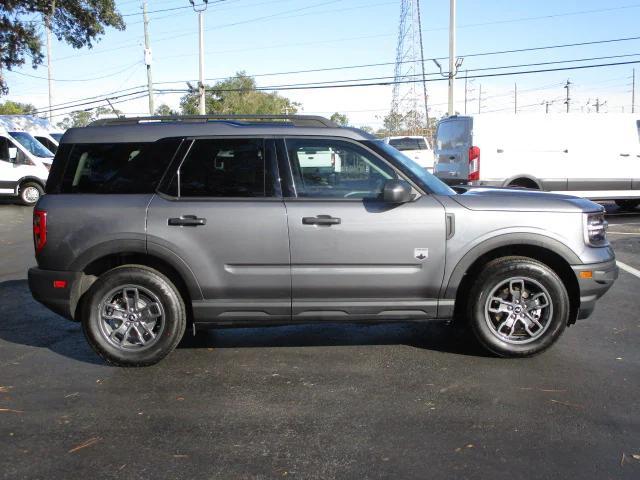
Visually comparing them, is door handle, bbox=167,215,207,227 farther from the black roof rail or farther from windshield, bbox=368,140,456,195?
windshield, bbox=368,140,456,195

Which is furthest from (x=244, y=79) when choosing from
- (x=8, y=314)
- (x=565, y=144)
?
(x=8, y=314)

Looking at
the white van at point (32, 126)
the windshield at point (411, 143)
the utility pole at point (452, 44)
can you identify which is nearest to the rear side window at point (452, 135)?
the windshield at point (411, 143)

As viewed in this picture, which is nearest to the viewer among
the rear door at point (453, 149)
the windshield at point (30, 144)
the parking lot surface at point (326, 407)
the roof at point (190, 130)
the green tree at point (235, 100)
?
the parking lot surface at point (326, 407)

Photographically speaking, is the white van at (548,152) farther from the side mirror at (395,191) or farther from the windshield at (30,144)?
the windshield at (30,144)

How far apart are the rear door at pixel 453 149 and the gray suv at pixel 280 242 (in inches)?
328

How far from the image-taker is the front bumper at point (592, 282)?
4.99 m

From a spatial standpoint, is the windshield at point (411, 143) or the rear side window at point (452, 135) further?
the windshield at point (411, 143)

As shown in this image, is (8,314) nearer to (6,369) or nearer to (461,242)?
(6,369)

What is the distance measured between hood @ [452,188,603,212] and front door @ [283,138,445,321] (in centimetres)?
29

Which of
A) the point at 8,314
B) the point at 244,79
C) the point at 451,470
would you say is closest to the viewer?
the point at 451,470

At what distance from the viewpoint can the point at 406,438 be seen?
3.76 metres

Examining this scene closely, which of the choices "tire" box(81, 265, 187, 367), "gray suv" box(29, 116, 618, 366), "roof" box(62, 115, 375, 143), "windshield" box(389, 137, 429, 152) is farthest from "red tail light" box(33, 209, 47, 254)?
"windshield" box(389, 137, 429, 152)

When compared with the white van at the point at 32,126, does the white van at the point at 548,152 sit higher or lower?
lower

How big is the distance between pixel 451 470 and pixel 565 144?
38.1 feet
